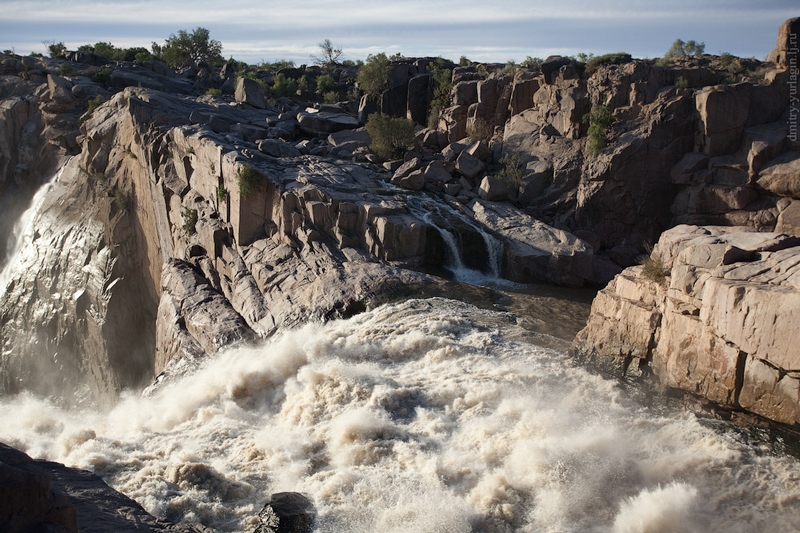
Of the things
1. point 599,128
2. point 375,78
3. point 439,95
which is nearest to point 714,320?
point 599,128

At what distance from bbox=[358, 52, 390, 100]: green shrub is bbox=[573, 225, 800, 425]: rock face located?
20326 mm

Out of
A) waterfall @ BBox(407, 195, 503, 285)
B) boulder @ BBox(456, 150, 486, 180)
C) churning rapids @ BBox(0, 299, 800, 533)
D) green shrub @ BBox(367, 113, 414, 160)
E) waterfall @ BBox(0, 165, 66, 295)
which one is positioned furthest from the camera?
waterfall @ BBox(0, 165, 66, 295)

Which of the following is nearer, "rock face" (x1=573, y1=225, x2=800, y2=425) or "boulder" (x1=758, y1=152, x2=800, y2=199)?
"rock face" (x1=573, y1=225, x2=800, y2=425)

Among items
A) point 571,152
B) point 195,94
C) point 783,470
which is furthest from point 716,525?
point 195,94

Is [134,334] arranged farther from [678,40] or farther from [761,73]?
[678,40]

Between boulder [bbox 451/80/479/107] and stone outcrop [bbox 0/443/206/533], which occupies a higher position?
boulder [bbox 451/80/479/107]

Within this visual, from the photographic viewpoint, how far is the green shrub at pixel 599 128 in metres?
20.9

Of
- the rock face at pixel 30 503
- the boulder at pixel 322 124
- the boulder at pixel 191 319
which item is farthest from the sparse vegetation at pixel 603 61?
the rock face at pixel 30 503

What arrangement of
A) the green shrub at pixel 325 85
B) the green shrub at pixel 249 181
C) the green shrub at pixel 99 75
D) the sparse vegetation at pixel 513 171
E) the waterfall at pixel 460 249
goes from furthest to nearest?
the green shrub at pixel 325 85 → the green shrub at pixel 99 75 → the sparse vegetation at pixel 513 171 → the green shrub at pixel 249 181 → the waterfall at pixel 460 249

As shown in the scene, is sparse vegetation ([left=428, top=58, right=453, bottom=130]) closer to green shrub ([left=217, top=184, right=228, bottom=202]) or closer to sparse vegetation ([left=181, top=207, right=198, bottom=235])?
green shrub ([left=217, top=184, right=228, bottom=202])

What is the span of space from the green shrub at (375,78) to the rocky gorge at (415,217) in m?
0.41

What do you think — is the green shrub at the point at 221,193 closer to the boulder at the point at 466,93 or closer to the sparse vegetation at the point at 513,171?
the sparse vegetation at the point at 513,171

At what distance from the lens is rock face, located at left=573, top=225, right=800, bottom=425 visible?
8.87m
